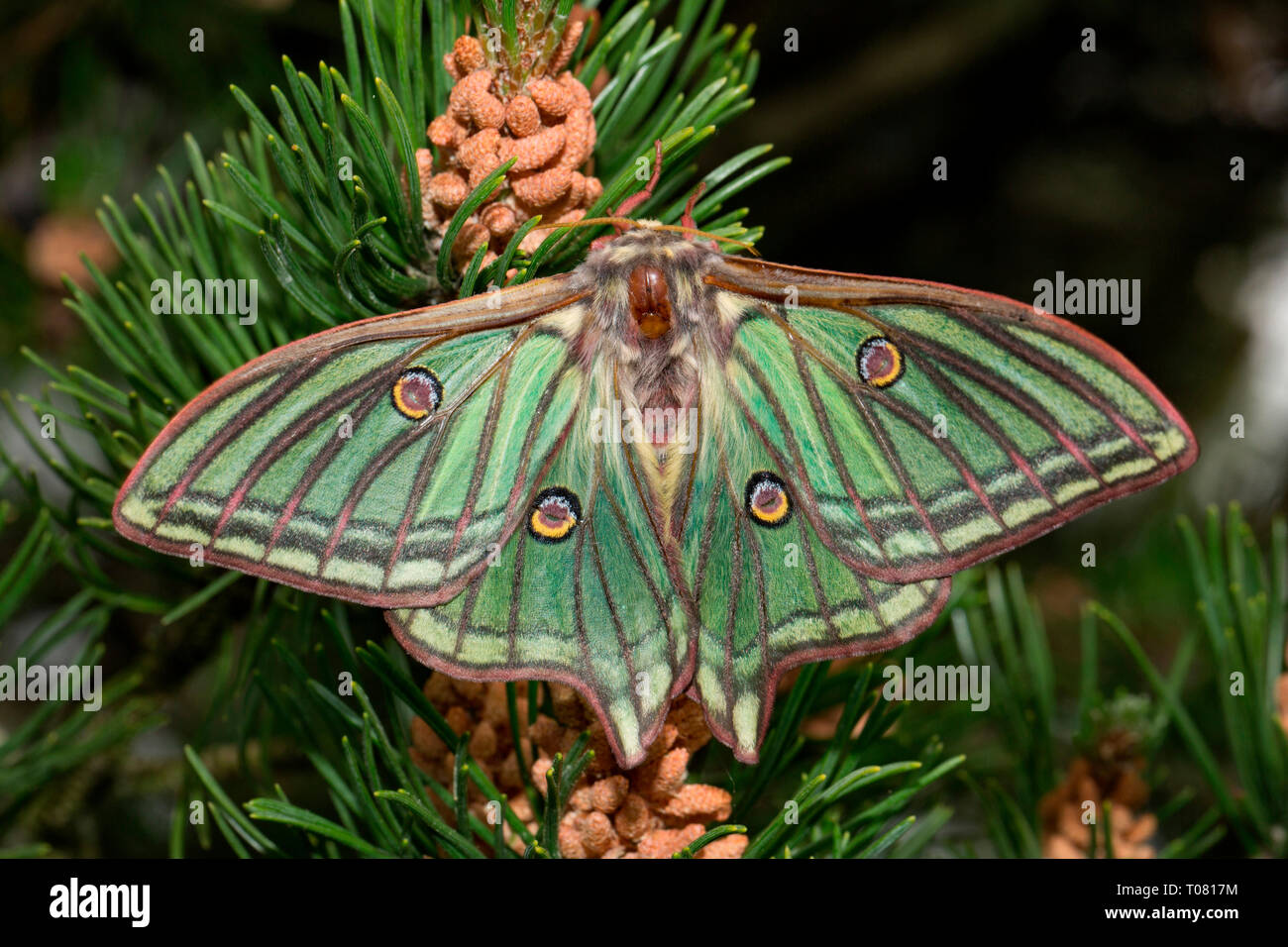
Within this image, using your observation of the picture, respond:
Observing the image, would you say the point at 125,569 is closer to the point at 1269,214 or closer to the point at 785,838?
the point at 785,838

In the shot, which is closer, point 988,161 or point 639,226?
point 639,226

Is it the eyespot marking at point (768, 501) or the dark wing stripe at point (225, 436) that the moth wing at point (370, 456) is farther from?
the eyespot marking at point (768, 501)

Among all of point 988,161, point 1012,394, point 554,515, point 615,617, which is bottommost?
point 615,617

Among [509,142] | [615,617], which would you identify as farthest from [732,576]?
[509,142]

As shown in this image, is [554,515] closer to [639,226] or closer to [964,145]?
[639,226]

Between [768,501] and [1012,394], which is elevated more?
[1012,394]

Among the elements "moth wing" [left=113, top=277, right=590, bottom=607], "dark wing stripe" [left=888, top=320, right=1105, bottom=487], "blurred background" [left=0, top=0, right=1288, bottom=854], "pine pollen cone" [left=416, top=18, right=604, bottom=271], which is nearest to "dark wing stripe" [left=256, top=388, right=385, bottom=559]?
"moth wing" [left=113, top=277, right=590, bottom=607]

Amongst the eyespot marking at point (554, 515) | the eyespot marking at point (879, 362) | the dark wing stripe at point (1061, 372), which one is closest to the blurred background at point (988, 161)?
the dark wing stripe at point (1061, 372)

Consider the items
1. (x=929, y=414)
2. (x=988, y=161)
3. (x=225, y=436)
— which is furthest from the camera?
(x=988, y=161)
